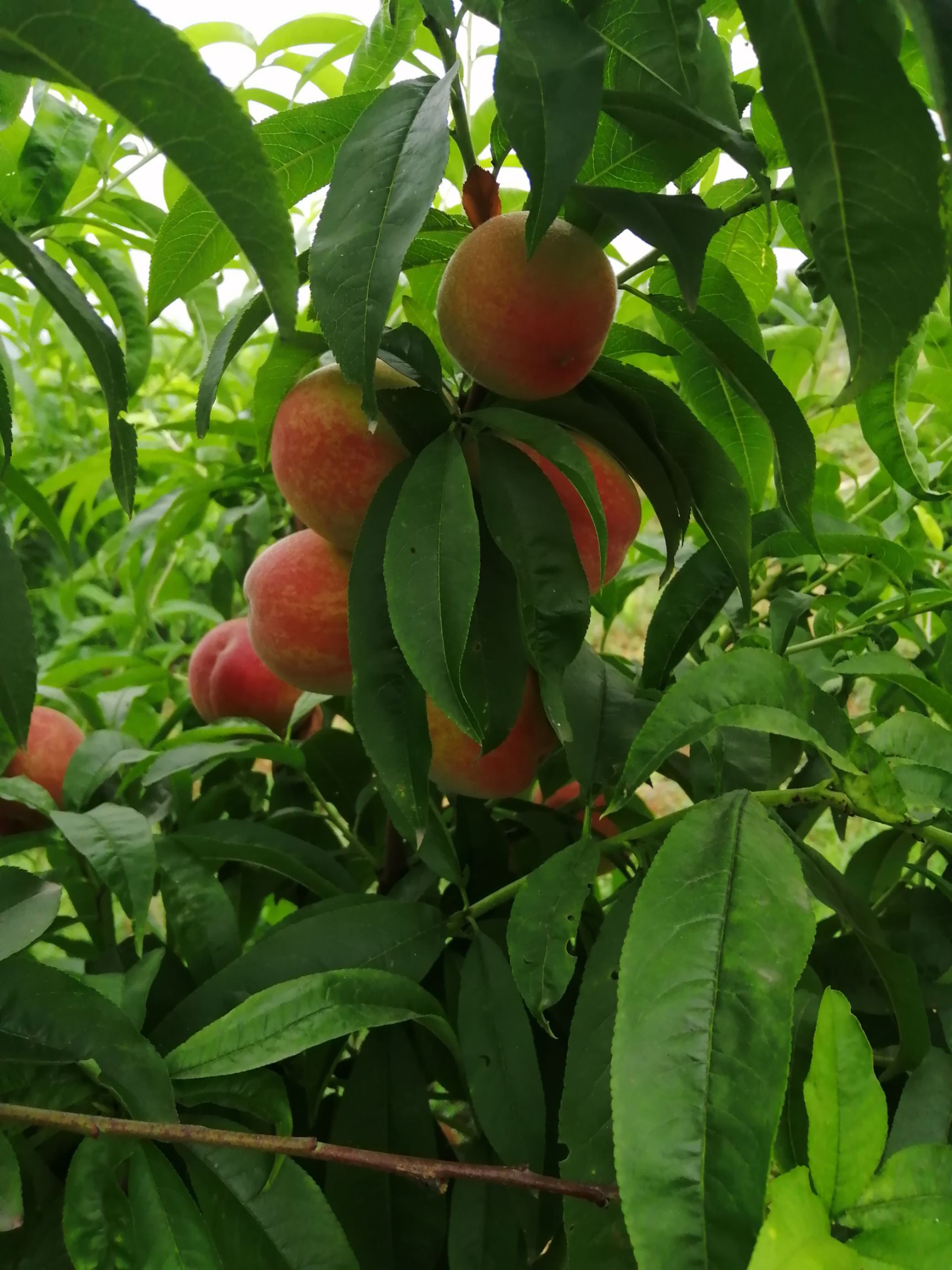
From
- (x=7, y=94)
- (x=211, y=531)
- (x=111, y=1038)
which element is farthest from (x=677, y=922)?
(x=211, y=531)

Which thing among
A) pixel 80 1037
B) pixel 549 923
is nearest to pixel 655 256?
pixel 549 923

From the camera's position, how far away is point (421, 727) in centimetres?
39

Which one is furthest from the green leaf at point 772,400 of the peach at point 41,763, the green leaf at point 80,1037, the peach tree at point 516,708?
the peach at point 41,763

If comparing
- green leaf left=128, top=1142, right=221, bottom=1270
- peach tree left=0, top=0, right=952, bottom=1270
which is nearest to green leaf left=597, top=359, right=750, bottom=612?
peach tree left=0, top=0, right=952, bottom=1270

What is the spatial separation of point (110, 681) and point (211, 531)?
534 mm

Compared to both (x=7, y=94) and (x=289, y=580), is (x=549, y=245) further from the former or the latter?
(x=7, y=94)

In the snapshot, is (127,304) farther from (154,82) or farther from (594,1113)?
(594,1113)

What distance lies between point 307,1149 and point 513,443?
0.94 ft

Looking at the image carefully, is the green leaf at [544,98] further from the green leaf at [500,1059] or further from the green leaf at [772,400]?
the green leaf at [500,1059]

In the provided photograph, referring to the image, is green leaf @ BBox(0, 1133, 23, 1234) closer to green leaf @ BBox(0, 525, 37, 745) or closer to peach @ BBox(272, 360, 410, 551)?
green leaf @ BBox(0, 525, 37, 745)

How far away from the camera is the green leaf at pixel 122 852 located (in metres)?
0.43

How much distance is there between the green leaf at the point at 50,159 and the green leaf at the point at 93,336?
229mm

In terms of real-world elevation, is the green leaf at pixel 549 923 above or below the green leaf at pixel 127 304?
below

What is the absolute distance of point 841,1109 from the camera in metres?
0.30
